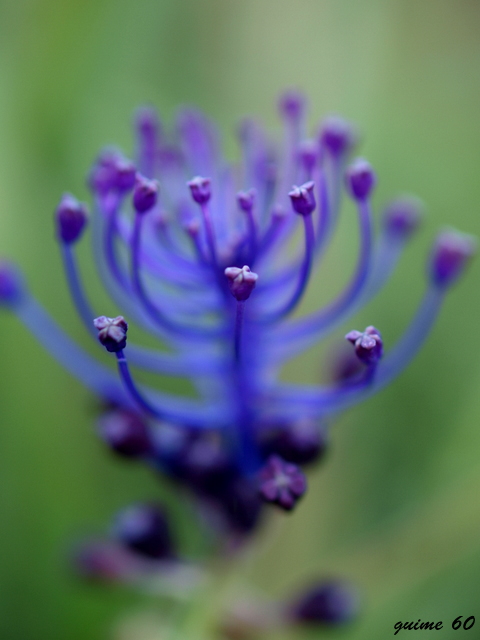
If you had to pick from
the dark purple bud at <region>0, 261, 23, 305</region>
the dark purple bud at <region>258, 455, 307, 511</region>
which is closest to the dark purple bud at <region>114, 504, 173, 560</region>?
the dark purple bud at <region>258, 455, 307, 511</region>

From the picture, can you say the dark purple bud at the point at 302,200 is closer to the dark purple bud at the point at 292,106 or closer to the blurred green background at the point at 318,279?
the dark purple bud at the point at 292,106

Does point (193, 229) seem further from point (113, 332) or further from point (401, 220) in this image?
point (401, 220)

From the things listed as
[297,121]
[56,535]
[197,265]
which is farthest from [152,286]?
[56,535]

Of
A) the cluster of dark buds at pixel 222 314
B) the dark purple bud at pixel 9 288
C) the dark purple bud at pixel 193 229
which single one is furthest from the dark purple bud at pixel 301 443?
the dark purple bud at pixel 9 288

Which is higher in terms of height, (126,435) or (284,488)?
(126,435)

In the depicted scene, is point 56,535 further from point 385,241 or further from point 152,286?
point 385,241

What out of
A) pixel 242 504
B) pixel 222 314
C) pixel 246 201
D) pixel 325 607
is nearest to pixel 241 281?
pixel 246 201
